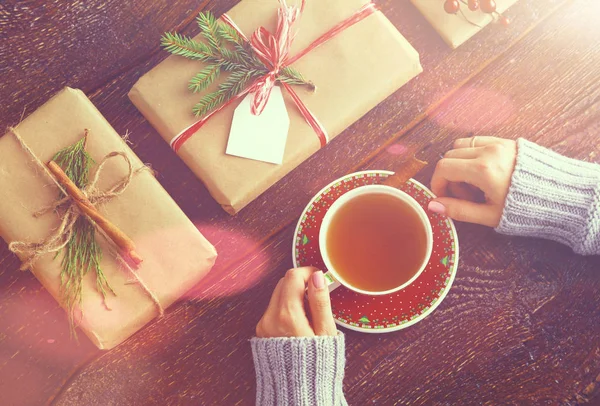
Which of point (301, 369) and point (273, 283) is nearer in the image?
point (301, 369)

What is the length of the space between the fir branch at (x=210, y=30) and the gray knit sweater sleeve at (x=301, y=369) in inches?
22.1

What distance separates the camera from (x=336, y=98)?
3.30 feet

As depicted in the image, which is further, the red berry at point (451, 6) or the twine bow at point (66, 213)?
the red berry at point (451, 6)

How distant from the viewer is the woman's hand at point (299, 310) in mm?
923

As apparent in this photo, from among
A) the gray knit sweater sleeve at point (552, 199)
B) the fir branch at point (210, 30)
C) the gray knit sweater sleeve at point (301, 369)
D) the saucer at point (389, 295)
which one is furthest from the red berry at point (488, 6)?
the gray knit sweater sleeve at point (301, 369)

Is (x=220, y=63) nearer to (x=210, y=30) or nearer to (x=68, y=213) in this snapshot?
(x=210, y=30)

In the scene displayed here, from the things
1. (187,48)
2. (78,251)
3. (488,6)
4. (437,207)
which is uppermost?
(187,48)

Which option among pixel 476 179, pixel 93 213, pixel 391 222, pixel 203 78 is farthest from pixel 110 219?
pixel 476 179

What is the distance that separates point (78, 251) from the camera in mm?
941

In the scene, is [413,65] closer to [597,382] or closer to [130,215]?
[130,215]

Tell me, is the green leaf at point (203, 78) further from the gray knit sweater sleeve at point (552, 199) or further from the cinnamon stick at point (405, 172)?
the gray knit sweater sleeve at point (552, 199)

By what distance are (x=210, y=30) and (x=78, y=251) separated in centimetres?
48

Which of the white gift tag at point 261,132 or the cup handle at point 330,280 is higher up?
the white gift tag at point 261,132

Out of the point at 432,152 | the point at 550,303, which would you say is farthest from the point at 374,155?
the point at 550,303
